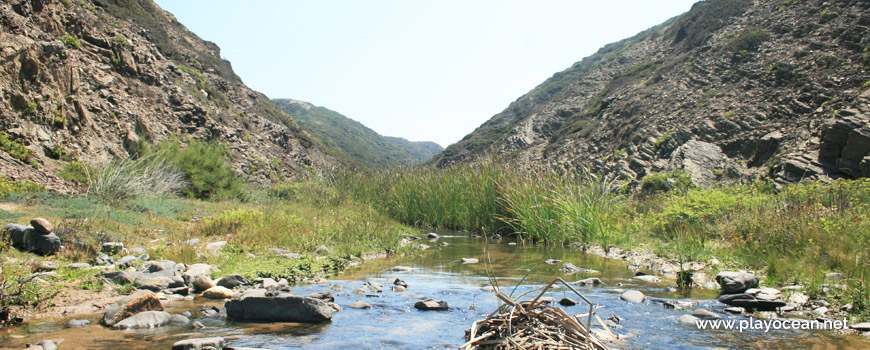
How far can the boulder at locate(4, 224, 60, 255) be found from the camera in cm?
577

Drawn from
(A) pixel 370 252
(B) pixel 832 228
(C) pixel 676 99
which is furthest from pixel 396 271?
(C) pixel 676 99

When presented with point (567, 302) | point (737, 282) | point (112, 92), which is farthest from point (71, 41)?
point (737, 282)

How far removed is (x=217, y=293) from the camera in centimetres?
503

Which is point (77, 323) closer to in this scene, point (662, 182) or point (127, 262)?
point (127, 262)

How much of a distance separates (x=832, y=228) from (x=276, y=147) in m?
32.2

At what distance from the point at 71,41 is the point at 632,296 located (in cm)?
2242

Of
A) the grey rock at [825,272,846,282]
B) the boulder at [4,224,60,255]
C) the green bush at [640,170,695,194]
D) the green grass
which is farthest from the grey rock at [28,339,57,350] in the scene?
the green bush at [640,170,695,194]

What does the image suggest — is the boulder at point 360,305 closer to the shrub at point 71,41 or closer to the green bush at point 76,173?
the green bush at point 76,173

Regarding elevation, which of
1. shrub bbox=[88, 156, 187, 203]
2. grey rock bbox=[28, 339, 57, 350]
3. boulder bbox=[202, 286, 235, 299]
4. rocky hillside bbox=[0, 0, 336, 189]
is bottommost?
boulder bbox=[202, 286, 235, 299]

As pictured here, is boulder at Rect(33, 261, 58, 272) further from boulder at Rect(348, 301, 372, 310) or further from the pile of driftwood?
the pile of driftwood

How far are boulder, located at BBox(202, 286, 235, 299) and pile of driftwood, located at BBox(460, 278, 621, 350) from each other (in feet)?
11.1

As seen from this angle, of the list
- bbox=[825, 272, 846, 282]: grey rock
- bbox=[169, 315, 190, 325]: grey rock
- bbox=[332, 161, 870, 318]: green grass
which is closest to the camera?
bbox=[169, 315, 190, 325]: grey rock

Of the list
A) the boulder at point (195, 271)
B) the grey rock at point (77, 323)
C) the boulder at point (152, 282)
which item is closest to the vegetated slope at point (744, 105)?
the boulder at point (195, 271)

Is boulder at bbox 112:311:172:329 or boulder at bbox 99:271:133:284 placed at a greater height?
boulder at bbox 99:271:133:284
